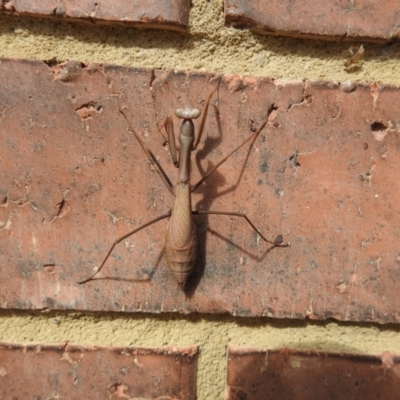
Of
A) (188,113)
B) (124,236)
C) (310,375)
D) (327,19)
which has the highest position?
(327,19)

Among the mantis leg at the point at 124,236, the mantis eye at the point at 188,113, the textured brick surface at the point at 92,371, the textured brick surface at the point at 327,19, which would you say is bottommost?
the textured brick surface at the point at 92,371

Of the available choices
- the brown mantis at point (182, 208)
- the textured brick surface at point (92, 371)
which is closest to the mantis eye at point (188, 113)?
the brown mantis at point (182, 208)

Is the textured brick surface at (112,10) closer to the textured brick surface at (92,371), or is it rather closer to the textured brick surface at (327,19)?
the textured brick surface at (327,19)

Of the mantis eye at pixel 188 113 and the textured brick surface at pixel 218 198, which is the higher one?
the mantis eye at pixel 188 113

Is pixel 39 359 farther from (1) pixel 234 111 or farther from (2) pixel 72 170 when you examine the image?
(1) pixel 234 111

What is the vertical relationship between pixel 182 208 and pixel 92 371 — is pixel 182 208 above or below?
above

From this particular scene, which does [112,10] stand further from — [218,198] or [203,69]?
[218,198]

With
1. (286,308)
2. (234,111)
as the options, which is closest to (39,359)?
(286,308)

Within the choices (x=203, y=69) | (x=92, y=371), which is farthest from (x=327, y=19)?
(x=92, y=371)
